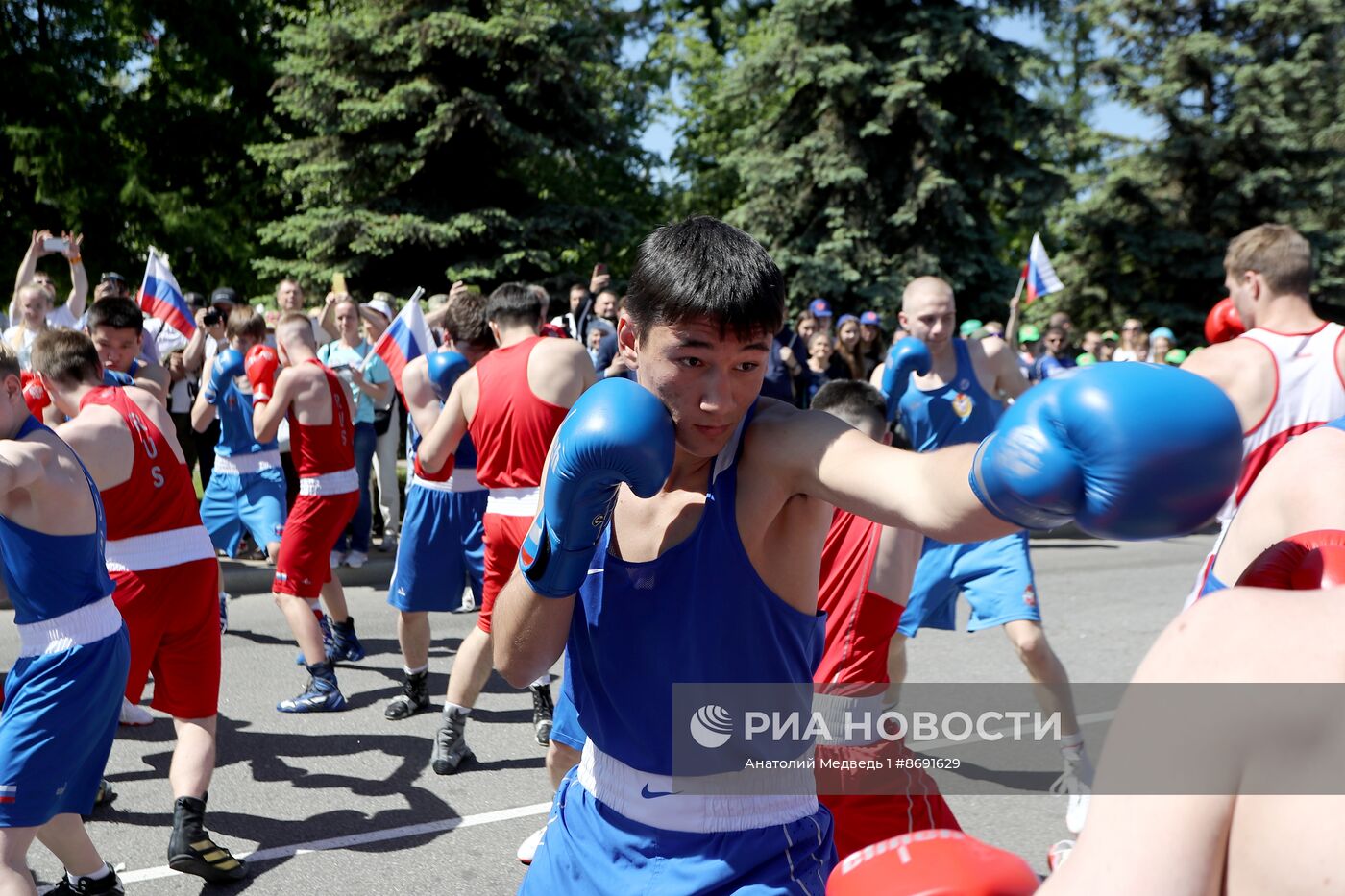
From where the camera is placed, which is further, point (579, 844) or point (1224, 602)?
point (579, 844)

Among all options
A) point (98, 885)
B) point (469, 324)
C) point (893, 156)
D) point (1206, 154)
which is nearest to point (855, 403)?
point (98, 885)

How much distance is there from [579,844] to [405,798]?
2815 millimetres

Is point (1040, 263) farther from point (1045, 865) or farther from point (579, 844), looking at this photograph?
point (579, 844)

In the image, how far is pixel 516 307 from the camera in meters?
5.21

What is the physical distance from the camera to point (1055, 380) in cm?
132

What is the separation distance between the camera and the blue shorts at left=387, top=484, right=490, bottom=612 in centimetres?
566

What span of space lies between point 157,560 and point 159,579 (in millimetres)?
80

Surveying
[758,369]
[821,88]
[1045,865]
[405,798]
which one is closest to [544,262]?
[821,88]

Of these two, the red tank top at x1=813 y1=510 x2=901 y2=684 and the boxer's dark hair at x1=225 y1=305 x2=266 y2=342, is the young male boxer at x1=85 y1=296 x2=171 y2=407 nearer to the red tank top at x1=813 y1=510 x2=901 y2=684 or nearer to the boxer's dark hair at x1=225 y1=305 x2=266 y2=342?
the boxer's dark hair at x1=225 y1=305 x2=266 y2=342

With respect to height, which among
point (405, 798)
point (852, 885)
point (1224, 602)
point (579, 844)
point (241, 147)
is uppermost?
point (241, 147)

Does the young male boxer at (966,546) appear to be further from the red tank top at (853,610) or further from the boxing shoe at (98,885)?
the boxing shoe at (98,885)

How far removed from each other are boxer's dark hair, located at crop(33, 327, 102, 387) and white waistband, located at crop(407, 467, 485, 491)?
208 centimetres

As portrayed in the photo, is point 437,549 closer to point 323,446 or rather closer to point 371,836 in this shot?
point 323,446

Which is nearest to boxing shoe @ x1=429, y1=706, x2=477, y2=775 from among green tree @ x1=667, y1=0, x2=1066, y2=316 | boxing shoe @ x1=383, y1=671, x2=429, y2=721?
boxing shoe @ x1=383, y1=671, x2=429, y2=721
